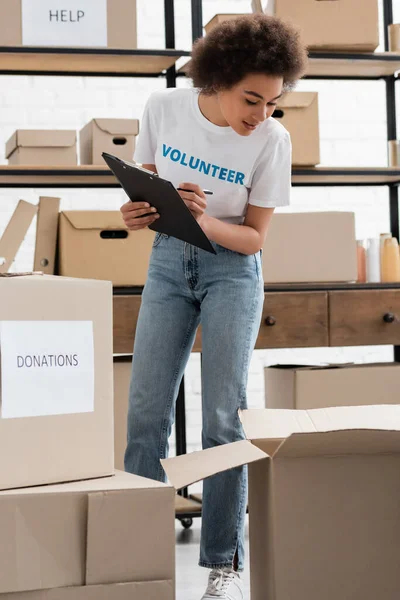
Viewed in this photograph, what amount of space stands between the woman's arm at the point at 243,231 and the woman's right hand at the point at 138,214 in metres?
0.10

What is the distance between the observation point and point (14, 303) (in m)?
1.25

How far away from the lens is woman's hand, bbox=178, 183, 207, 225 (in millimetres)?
1726

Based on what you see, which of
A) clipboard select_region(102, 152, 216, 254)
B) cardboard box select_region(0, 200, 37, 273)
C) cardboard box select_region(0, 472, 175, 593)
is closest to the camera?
cardboard box select_region(0, 472, 175, 593)

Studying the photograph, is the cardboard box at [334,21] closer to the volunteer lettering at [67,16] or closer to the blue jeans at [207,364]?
the volunteer lettering at [67,16]

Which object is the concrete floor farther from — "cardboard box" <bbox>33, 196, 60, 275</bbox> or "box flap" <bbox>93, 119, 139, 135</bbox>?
"box flap" <bbox>93, 119, 139, 135</bbox>

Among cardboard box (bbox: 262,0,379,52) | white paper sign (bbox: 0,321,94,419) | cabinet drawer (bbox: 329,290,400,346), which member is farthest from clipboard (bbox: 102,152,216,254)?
cardboard box (bbox: 262,0,379,52)

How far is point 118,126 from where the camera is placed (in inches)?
107

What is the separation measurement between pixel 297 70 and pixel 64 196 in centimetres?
167

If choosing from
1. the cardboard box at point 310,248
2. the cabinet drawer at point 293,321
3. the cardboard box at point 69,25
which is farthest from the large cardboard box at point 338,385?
the cardboard box at point 69,25

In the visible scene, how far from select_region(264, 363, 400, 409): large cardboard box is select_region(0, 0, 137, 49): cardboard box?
1099mm

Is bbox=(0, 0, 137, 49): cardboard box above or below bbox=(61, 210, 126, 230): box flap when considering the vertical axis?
above

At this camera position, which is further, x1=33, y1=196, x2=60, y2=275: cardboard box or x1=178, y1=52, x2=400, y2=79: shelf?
x1=178, y1=52, x2=400, y2=79: shelf

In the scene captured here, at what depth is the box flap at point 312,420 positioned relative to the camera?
130 cm

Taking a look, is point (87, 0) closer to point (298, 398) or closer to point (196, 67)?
point (196, 67)
